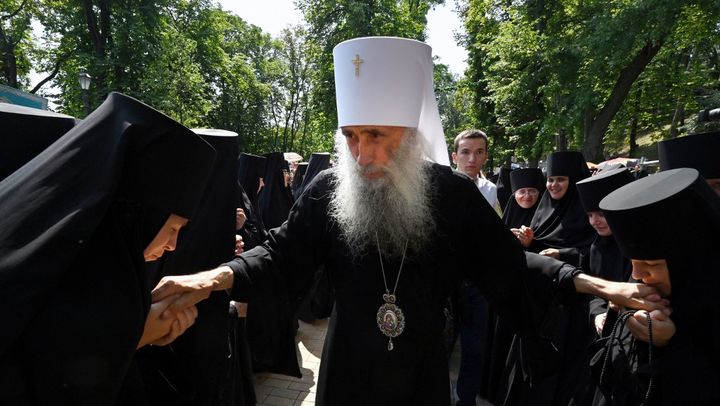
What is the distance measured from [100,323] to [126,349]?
0.11 metres

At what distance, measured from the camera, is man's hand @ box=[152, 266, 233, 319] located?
1.60 m

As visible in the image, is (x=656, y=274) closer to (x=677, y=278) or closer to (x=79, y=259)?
(x=677, y=278)

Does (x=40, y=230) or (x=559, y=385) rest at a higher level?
(x=40, y=230)

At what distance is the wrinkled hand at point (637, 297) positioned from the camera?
5.36 ft

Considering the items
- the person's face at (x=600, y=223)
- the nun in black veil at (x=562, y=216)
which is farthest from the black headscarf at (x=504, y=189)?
the person's face at (x=600, y=223)

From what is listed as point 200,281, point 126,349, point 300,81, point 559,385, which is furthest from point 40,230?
point 300,81

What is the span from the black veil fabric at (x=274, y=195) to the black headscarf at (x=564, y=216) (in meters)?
3.78

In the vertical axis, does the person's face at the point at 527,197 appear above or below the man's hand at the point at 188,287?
above

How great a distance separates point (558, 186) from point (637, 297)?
2538 mm

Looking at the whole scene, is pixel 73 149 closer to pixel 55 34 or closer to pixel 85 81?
pixel 85 81

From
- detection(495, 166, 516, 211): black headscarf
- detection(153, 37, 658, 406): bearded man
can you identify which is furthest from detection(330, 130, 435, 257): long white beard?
detection(495, 166, 516, 211): black headscarf

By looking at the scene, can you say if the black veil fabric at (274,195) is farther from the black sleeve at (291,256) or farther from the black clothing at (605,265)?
the black clothing at (605,265)

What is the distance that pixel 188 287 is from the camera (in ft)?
5.53

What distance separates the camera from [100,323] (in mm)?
1092
